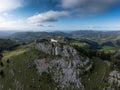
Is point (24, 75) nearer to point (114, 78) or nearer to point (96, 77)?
point (96, 77)

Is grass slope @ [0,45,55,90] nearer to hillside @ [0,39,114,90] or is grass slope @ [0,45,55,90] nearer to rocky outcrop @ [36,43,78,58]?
hillside @ [0,39,114,90]

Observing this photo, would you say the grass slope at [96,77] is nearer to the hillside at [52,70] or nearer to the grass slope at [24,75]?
the hillside at [52,70]

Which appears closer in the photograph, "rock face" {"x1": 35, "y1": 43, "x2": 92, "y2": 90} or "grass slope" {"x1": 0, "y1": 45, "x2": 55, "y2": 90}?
"rock face" {"x1": 35, "y1": 43, "x2": 92, "y2": 90}

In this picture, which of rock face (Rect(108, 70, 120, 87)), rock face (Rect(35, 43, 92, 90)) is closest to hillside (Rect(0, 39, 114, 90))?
rock face (Rect(35, 43, 92, 90))

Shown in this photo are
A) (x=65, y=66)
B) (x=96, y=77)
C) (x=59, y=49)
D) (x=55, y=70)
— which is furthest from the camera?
(x=59, y=49)

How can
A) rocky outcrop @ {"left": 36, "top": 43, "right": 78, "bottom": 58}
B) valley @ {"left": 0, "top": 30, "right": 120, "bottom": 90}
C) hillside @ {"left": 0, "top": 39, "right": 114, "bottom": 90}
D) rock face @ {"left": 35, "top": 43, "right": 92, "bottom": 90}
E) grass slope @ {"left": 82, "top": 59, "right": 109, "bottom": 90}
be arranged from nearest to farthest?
grass slope @ {"left": 82, "top": 59, "right": 109, "bottom": 90}
valley @ {"left": 0, "top": 30, "right": 120, "bottom": 90}
hillside @ {"left": 0, "top": 39, "right": 114, "bottom": 90}
rock face @ {"left": 35, "top": 43, "right": 92, "bottom": 90}
rocky outcrop @ {"left": 36, "top": 43, "right": 78, "bottom": 58}

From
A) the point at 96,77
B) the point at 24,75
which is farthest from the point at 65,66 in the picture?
the point at 24,75

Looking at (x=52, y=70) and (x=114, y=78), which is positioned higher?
(x=114, y=78)

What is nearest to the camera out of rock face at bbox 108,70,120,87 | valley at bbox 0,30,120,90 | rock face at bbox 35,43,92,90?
rock face at bbox 108,70,120,87

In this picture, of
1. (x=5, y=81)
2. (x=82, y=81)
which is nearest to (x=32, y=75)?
(x=5, y=81)
